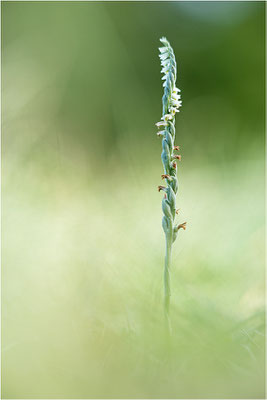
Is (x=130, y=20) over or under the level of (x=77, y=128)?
over

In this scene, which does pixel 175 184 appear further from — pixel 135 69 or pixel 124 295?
pixel 135 69

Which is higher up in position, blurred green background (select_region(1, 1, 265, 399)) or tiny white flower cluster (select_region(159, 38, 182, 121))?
tiny white flower cluster (select_region(159, 38, 182, 121))

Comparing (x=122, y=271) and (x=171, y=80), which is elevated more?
(x=171, y=80)

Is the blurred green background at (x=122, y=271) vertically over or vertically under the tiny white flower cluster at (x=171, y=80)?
under

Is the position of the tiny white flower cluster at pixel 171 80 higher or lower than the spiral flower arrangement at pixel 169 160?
higher

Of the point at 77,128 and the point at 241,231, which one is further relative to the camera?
the point at 77,128

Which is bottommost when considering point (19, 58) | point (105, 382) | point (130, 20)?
point (105, 382)

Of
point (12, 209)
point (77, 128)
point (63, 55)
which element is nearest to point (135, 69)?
point (63, 55)

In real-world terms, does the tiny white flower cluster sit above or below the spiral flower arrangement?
above

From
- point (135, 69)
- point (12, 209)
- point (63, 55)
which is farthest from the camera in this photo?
point (135, 69)

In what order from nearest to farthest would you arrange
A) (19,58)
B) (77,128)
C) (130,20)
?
(19,58)
(77,128)
(130,20)
